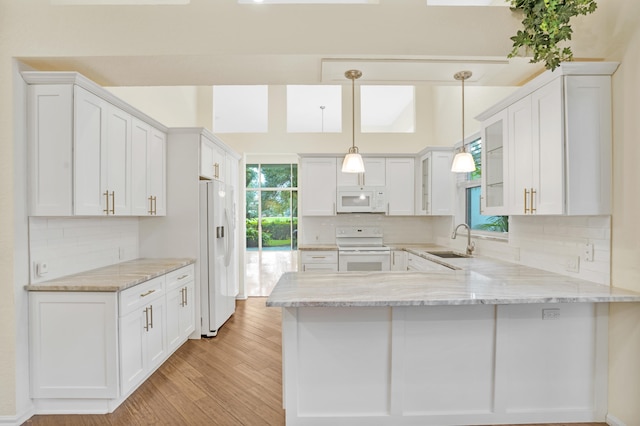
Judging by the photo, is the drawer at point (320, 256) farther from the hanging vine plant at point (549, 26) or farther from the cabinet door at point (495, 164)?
the hanging vine plant at point (549, 26)

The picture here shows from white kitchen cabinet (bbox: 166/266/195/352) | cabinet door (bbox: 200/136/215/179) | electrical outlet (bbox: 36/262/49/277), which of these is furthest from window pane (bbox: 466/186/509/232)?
electrical outlet (bbox: 36/262/49/277)

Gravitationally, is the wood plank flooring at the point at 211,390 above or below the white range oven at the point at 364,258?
below

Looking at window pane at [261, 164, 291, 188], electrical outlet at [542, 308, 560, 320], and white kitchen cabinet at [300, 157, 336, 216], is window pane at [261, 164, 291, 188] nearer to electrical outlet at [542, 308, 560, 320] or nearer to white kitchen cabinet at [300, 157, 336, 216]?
white kitchen cabinet at [300, 157, 336, 216]

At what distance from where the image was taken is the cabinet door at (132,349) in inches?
92.3

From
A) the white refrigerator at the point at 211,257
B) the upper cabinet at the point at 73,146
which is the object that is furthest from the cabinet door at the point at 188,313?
the upper cabinet at the point at 73,146

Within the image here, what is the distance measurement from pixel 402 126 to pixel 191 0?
14.7 feet

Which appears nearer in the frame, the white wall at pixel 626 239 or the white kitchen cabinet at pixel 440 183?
the white wall at pixel 626 239

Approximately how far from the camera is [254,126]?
6.90m

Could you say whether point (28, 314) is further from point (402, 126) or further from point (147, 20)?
point (402, 126)

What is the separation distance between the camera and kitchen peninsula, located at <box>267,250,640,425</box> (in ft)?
6.56

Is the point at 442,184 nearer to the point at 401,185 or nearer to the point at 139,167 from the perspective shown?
the point at 401,185

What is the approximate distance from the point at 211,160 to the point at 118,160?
1.34 m

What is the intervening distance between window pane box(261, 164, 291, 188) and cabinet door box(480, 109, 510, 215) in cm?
628

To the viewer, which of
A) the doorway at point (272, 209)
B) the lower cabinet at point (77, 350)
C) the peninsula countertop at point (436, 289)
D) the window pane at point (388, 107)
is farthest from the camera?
the doorway at point (272, 209)
